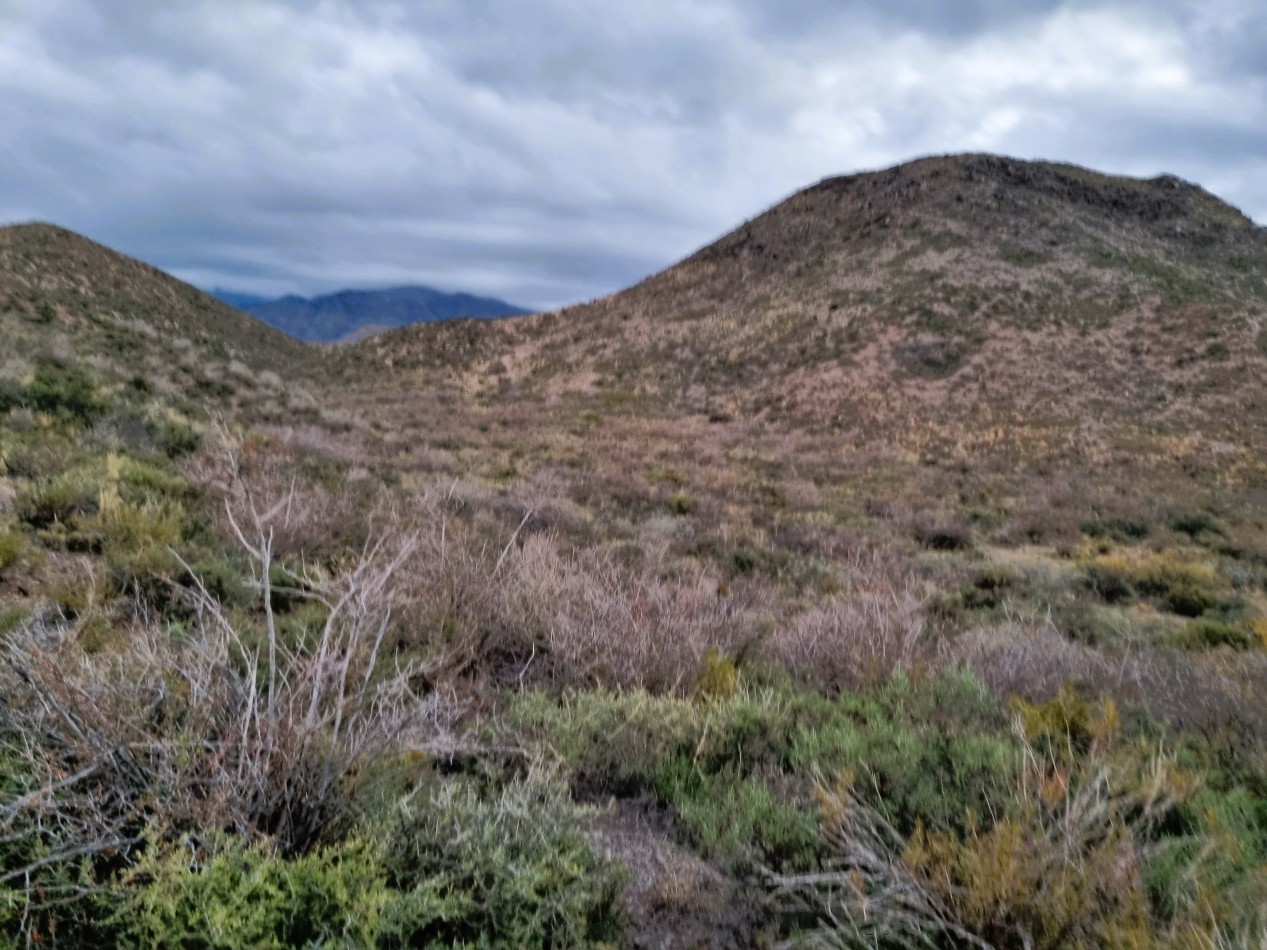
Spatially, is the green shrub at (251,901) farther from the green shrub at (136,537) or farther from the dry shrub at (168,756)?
the green shrub at (136,537)

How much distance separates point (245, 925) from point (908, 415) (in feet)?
91.8

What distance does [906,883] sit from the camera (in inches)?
96.0

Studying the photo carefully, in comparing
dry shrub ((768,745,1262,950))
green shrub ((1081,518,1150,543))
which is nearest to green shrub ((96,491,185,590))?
dry shrub ((768,745,1262,950))

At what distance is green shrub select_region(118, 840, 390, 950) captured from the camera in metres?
2.05

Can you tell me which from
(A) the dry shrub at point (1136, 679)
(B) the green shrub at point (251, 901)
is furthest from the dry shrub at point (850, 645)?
(B) the green shrub at point (251, 901)

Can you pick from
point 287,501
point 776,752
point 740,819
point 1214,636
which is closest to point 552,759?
point 740,819

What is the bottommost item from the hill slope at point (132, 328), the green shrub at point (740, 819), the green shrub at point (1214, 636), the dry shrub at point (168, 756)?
the green shrub at point (1214, 636)

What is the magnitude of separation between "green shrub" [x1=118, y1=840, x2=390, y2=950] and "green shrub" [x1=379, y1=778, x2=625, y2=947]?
124 millimetres

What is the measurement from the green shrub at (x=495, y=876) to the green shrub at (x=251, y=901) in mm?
124

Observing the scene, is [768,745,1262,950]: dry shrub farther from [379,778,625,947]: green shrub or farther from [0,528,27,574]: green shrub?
[0,528,27,574]: green shrub

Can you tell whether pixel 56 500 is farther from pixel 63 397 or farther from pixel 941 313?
pixel 941 313

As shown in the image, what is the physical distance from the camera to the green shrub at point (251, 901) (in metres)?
2.05

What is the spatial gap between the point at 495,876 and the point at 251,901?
0.76 metres

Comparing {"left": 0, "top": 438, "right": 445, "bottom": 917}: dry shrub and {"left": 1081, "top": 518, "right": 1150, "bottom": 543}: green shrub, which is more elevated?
{"left": 0, "top": 438, "right": 445, "bottom": 917}: dry shrub
